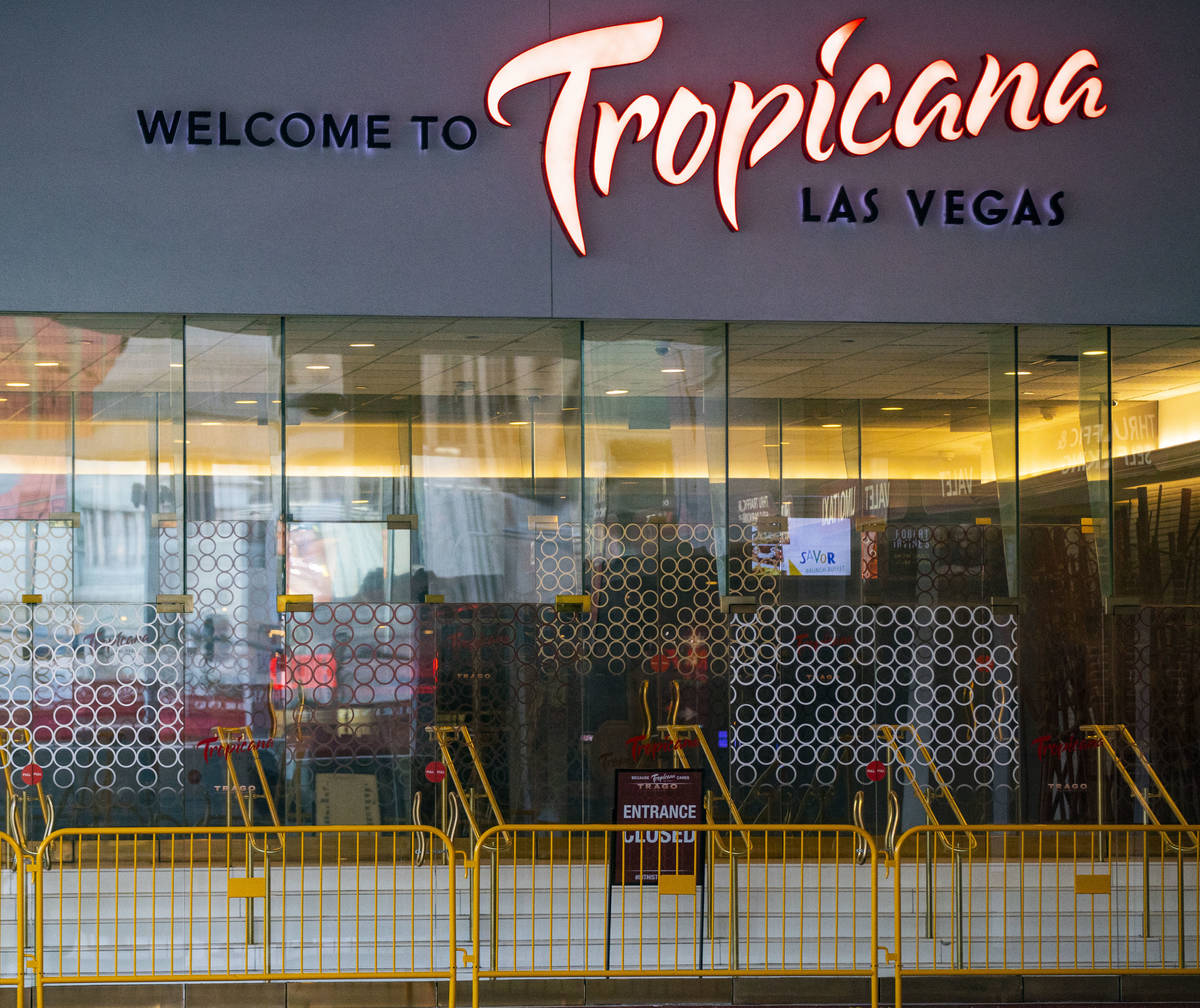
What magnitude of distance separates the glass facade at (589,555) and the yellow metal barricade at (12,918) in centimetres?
56

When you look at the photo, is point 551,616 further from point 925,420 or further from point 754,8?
point 754,8

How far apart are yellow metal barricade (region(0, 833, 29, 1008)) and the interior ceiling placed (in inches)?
114

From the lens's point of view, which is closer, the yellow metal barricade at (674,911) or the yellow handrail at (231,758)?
the yellow metal barricade at (674,911)

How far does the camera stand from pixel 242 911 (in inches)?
340

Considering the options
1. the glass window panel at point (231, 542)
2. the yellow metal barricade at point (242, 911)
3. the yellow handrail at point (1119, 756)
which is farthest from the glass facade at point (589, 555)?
the yellow metal barricade at point (242, 911)

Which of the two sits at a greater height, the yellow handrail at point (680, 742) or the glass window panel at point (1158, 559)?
the glass window panel at point (1158, 559)

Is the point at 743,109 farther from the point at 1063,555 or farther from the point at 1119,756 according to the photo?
the point at 1119,756

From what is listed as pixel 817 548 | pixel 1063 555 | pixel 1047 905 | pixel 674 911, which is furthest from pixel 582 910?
pixel 1063 555

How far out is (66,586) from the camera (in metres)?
9.35

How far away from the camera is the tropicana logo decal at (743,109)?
9125 mm

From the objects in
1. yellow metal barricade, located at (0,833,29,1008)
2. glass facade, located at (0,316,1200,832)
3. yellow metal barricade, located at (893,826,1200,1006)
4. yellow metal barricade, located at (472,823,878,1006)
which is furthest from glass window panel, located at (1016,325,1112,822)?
yellow metal barricade, located at (0,833,29,1008)

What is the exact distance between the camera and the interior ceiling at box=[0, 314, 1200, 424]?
923cm

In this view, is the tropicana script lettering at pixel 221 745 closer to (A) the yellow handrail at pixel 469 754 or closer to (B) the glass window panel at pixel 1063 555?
(A) the yellow handrail at pixel 469 754

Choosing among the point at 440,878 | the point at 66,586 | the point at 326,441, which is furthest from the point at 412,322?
the point at 440,878
